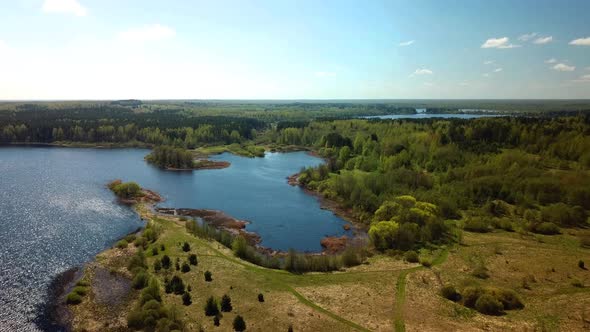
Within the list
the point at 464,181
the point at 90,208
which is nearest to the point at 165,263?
the point at 90,208

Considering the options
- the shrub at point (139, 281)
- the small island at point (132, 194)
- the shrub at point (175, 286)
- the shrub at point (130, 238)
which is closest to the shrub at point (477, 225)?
the shrub at point (175, 286)

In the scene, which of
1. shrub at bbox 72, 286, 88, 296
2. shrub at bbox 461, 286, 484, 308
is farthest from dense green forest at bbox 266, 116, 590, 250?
shrub at bbox 72, 286, 88, 296

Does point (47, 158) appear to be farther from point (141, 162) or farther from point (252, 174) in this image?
point (252, 174)

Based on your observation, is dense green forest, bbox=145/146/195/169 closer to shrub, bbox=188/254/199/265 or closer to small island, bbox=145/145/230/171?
small island, bbox=145/145/230/171

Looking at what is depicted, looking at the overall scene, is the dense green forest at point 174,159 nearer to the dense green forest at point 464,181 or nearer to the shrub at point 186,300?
the dense green forest at point 464,181

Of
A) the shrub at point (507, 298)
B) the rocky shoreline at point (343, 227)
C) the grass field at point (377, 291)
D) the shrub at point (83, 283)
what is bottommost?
the rocky shoreline at point (343, 227)

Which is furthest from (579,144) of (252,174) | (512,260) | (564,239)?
(252,174)

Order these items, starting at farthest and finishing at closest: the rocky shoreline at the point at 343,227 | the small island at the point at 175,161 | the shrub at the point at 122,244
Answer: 1. the small island at the point at 175,161
2. the rocky shoreline at the point at 343,227
3. the shrub at the point at 122,244

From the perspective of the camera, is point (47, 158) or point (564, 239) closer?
point (564, 239)
